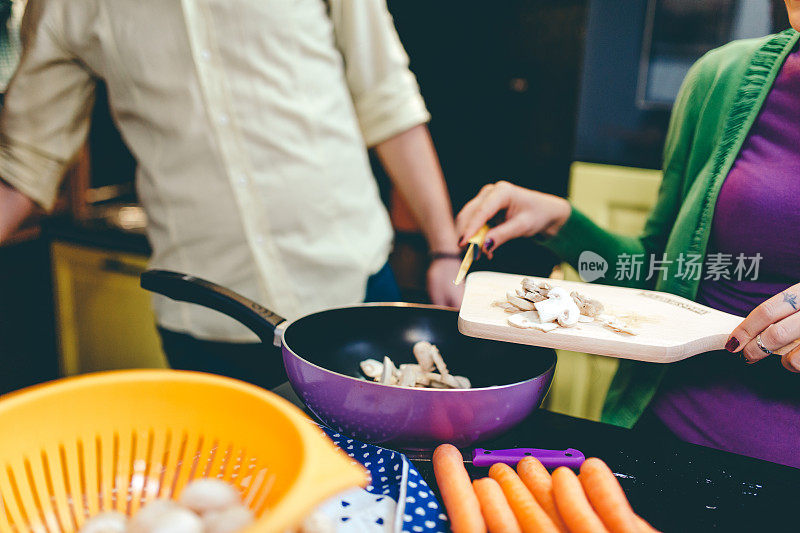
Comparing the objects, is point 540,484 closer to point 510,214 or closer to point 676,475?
point 676,475

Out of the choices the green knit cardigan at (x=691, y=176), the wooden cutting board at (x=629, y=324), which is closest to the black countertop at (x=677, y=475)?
the wooden cutting board at (x=629, y=324)

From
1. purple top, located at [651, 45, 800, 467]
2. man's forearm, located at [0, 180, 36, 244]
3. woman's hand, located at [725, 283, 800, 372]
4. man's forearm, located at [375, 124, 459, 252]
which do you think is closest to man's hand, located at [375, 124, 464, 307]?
man's forearm, located at [375, 124, 459, 252]

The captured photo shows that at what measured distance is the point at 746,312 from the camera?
0.91 m

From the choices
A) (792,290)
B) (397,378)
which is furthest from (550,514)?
(792,290)

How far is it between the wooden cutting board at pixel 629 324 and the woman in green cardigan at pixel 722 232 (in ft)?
0.41

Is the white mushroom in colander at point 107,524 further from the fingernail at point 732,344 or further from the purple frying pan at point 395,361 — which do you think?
the fingernail at point 732,344

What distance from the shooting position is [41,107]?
1098mm

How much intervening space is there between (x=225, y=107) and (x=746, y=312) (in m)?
0.95

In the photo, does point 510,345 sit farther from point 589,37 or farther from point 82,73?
point 589,37

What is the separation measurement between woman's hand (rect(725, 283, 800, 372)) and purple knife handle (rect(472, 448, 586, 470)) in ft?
0.82

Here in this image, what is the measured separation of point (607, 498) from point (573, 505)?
4cm

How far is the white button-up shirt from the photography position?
103 cm

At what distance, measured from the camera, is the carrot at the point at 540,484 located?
56cm

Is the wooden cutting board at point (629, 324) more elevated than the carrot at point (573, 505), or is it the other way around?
the wooden cutting board at point (629, 324)
